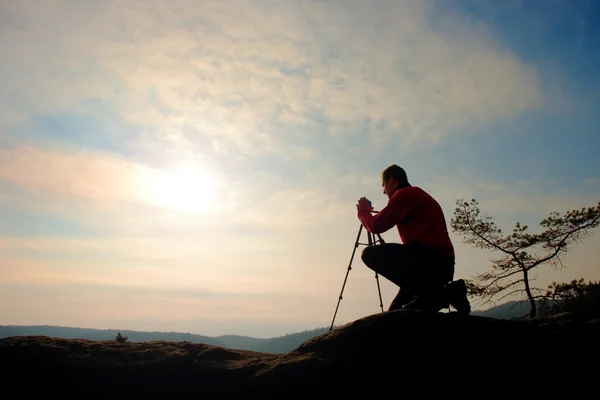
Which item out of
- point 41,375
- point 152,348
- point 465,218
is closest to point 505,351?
point 152,348

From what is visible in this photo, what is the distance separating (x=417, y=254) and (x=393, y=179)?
136 centimetres

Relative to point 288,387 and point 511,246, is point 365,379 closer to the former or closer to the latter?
point 288,387

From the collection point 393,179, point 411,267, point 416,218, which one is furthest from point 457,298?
point 393,179

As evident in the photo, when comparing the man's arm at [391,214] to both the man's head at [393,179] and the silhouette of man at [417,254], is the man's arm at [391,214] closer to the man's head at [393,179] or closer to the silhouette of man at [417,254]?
the silhouette of man at [417,254]

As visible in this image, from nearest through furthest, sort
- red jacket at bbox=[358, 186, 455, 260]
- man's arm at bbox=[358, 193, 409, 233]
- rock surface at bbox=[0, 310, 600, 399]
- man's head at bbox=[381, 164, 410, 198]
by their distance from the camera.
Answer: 1. rock surface at bbox=[0, 310, 600, 399]
2. red jacket at bbox=[358, 186, 455, 260]
3. man's arm at bbox=[358, 193, 409, 233]
4. man's head at bbox=[381, 164, 410, 198]

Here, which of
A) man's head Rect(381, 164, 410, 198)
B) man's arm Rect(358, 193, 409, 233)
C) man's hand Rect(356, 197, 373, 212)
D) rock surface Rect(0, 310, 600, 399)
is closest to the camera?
rock surface Rect(0, 310, 600, 399)

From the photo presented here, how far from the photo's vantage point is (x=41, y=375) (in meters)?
5.12

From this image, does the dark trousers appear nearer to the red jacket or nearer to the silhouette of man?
the silhouette of man

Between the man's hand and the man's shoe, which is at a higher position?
the man's hand

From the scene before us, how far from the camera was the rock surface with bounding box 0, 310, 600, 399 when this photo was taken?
432 centimetres

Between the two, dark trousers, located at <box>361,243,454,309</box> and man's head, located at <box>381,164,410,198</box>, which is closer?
dark trousers, located at <box>361,243,454,309</box>

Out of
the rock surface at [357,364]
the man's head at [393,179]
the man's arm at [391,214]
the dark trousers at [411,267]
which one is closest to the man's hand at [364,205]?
the man's head at [393,179]

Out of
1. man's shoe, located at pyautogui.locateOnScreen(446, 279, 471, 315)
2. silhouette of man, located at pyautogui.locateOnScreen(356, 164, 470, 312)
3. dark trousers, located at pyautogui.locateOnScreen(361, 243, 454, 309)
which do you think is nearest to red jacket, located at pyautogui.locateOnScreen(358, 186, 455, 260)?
silhouette of man, located at pyautogui.locateOnScreen(356, 164, 470, 312)

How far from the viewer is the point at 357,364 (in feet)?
14.8
